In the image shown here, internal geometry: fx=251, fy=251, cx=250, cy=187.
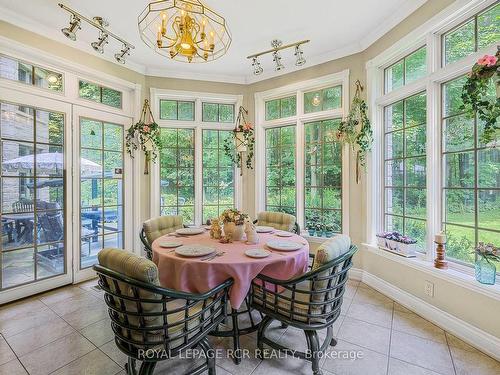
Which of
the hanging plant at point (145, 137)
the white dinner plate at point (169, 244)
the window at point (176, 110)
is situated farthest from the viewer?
the window at point (176, 110)

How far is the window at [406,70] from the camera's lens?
2.65 metres

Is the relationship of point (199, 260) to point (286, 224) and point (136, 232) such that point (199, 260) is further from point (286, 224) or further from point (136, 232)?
point (136, 232)

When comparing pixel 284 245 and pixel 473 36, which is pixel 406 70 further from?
pixel 284 245

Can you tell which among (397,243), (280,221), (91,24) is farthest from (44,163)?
(397,243)

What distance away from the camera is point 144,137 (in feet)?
12.2

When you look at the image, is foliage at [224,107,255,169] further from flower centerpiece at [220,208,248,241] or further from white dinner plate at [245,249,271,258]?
white dinner plate at [245,249,271,258]

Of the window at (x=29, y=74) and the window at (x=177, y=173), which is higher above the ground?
the window at (x=29, y=74)

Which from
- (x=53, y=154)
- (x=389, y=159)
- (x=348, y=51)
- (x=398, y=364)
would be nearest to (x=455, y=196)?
(x=389, y=159)

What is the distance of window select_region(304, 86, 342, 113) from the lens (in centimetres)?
358

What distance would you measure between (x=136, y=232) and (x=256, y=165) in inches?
86.3

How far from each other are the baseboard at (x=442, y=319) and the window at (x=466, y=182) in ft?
1.77

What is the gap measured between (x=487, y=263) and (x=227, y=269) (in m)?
2.03

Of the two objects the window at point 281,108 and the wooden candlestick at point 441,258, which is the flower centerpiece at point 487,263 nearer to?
the wooden candlestick at point 441,258

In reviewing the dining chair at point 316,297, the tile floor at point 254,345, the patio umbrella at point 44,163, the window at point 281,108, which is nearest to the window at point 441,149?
the tile floor at point 254,345
